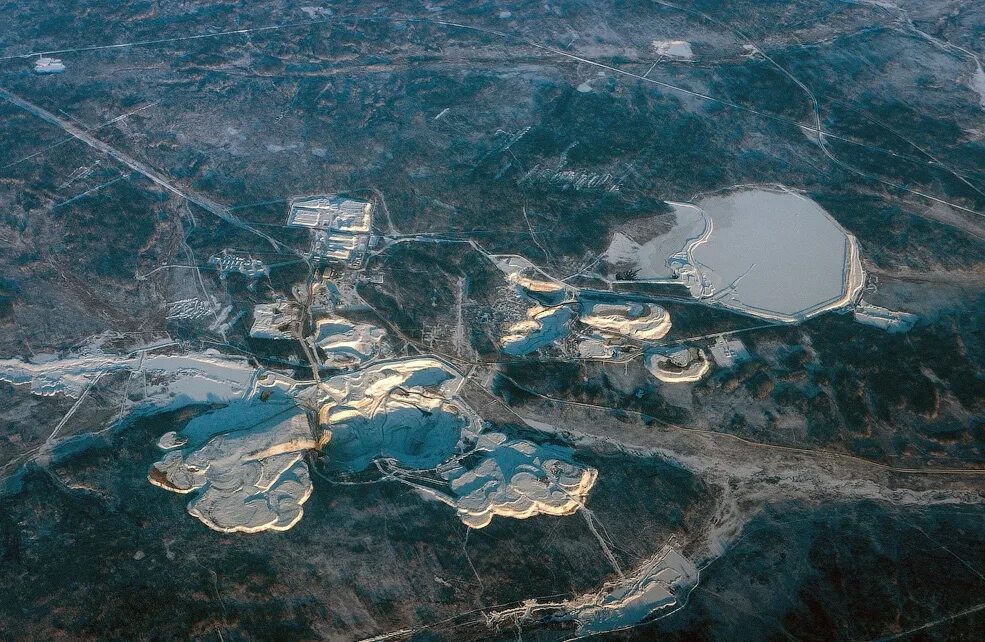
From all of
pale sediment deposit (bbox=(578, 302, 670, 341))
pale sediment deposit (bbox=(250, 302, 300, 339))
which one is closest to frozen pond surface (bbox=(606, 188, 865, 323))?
pale sediment deposit (bbox=(578, 302, 670, 341))

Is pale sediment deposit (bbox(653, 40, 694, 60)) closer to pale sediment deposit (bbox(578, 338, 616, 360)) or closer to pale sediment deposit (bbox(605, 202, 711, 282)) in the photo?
pale sediment deposit (bbox(605, 202, 711, 282))

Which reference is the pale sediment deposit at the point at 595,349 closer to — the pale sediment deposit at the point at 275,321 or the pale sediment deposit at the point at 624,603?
the pale sediment deposit at the point at 624,603

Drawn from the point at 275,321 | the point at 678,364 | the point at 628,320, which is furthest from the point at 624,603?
the point at 275,321

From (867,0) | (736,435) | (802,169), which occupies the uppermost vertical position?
(867,0)

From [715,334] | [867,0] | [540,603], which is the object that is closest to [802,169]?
[715,334]

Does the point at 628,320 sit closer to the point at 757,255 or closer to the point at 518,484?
the point at 757,255

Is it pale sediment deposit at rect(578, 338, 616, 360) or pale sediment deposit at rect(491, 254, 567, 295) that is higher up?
pale sediment deposit at rect(491, 254, 567, 295)

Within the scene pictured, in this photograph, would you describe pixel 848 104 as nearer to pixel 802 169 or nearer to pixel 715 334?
pixel 802 169

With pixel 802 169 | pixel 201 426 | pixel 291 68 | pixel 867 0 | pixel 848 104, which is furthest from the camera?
pixel 867 0
